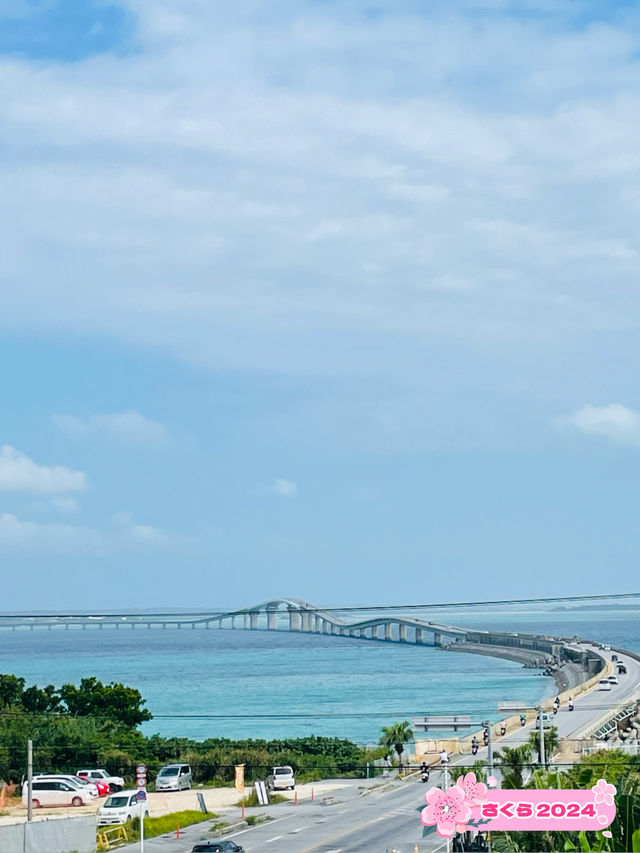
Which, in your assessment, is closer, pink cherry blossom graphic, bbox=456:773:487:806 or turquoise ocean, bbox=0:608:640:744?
pink cherry blossom graphic, bbox=456:773:487:806

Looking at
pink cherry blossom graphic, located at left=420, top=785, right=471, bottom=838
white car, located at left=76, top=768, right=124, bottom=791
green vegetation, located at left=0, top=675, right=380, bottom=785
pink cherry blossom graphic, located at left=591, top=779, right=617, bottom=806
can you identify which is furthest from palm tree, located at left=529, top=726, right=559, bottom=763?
pink cherry blossom graphic, located at left=420, top=785, right=471, bottom=838

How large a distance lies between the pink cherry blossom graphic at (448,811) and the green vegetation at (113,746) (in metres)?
24.7

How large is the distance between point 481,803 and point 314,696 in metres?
101

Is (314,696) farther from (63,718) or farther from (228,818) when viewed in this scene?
(228,818)

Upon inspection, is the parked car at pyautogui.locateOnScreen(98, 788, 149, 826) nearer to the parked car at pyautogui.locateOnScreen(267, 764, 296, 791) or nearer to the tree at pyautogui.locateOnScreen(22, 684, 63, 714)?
the parked car at pyautogui.locateOnScreen(267, 764, 296, 791)

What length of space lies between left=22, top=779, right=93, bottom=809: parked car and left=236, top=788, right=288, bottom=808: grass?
6.10 meters

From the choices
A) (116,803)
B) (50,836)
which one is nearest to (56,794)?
(116,803)

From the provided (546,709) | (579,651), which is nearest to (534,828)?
(546,709)

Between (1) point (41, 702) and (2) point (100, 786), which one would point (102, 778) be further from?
(1) point (41, 702)

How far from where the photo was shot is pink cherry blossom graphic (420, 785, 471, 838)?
20.3m

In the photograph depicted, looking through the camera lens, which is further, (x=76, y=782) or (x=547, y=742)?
(x=547, y=742)

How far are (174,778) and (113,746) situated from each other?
6887mm

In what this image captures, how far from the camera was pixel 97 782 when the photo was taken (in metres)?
46.1

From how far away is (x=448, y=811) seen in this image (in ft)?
67.0
